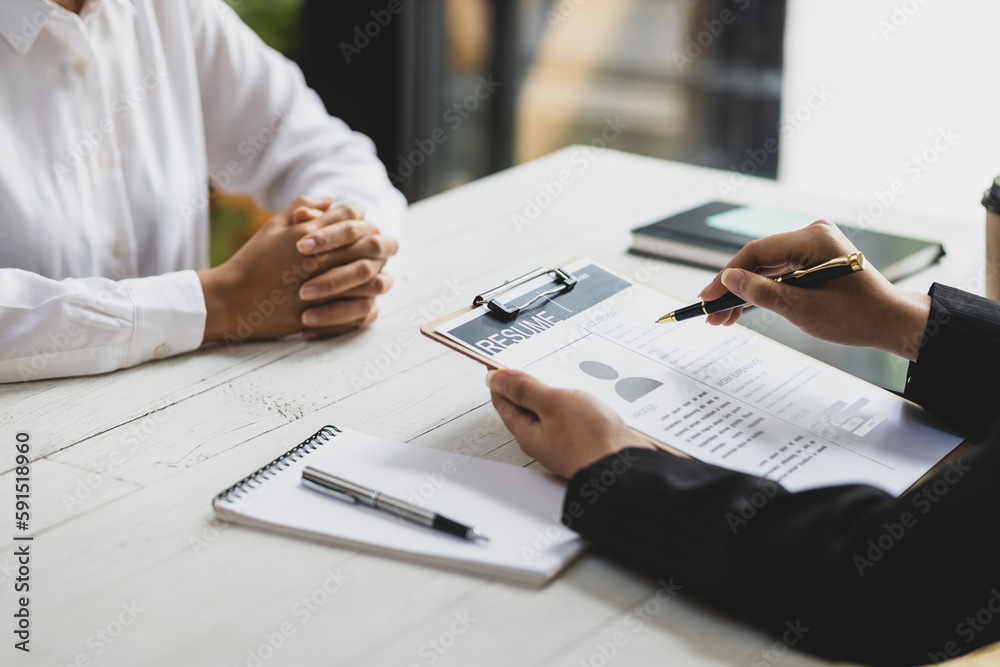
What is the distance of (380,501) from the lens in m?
0.79

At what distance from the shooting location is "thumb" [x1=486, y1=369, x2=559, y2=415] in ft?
2.81

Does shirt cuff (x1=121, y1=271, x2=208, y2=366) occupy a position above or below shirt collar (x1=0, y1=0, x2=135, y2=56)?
below

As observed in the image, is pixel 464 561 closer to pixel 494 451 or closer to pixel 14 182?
pixel 494 451

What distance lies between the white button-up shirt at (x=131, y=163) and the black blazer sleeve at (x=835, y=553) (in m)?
0.68

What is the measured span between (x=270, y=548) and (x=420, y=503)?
0.13 metres

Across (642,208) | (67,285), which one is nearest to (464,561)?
(67,285)

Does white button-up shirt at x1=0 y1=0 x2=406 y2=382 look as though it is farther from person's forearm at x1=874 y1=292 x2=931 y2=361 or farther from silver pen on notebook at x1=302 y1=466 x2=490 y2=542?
person's forearm at x1=874 y1=292 x2=931 y2=361

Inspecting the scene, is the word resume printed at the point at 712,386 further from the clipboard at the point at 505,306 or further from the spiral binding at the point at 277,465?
the spiral binding at the point at 277,465

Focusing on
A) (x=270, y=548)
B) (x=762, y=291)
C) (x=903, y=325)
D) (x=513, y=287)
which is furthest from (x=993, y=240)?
(x=270, y=548)

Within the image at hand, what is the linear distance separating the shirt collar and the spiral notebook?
731 millimetres

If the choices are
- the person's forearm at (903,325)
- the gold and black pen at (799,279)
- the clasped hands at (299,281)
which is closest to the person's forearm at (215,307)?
the clasped hands at (299,281)

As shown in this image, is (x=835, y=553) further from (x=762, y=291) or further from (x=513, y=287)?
(x=513, y=287)

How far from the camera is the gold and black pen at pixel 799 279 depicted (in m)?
0.97

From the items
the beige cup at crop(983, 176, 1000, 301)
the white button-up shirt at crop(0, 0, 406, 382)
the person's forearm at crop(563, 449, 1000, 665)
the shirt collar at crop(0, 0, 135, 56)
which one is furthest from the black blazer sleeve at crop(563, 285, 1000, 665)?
the shirt collar at crop(0, 0, 135, 56)
